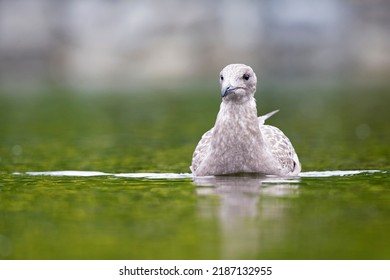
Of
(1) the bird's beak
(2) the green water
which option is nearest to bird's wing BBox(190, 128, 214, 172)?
(2) the green water

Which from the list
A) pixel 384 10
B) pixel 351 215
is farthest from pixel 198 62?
pixel 351 215

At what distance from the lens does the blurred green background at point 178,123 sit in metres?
9.09

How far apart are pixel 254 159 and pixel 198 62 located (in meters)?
43.8

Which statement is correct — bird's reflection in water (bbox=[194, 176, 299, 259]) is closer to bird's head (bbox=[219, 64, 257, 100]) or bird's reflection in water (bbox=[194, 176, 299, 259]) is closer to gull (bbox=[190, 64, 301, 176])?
gull (bbox=[190, 64, 301, 176])

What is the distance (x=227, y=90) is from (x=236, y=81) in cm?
22

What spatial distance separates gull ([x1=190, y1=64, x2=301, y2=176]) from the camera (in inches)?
496

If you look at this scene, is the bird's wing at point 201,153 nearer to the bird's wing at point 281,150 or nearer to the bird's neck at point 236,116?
the bird's neck at point 236,116

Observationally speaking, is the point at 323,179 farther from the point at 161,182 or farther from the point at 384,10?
the point at 384,10

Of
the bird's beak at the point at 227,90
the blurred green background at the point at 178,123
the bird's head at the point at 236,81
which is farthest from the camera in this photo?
the bird's head at the point at 236,81

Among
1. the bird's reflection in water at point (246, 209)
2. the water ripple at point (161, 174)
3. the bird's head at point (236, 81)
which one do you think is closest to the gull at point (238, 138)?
the bird's head at point (236, 81)

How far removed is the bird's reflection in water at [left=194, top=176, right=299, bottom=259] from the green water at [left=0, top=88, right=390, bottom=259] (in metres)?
0.01

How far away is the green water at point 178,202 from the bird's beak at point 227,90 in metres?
1.06

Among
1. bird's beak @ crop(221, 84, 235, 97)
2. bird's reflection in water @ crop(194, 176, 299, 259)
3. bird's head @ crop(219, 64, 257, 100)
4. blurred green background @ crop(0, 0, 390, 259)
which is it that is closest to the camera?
bird's reflection in water @ crop(194, 176, 299, 259)

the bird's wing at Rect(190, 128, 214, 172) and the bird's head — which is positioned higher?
the bird's head
